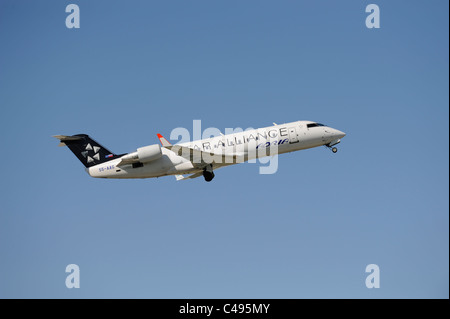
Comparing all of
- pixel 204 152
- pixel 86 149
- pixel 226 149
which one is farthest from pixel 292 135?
pixel 86 149

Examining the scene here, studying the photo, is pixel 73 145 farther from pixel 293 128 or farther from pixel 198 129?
pixel 293 128

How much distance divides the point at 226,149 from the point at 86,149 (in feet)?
33.7

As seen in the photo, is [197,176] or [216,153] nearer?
[216,153]

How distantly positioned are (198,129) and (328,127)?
31.5 feet

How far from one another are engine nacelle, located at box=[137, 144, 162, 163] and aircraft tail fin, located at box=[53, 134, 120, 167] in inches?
98.7

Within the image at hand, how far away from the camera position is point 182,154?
32.2m

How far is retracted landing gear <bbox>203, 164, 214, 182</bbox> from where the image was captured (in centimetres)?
3356

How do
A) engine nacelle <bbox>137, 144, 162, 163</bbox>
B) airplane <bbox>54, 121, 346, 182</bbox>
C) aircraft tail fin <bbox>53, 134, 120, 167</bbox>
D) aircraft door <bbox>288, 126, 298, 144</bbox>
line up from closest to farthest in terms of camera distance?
1. engine nacelle <bbox>137, 144, 162, 163</bbox>
2. airplane <bbox>54, 121, 346, 182</bbox>
3. aircraft door <bbox>288, 126, 298, 144</bbox>
4. aircraft tail fin <bbox>53, 134, 120, 167</bbox>

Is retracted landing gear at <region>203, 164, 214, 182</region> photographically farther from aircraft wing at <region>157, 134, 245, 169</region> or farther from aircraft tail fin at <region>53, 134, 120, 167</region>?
aircraft tail fin at <region>53, 134, 120, 167</region>

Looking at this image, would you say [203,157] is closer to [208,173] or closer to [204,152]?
[204,152]

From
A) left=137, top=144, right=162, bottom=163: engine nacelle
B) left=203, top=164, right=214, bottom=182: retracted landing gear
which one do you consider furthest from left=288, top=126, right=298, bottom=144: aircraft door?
left=137, top=144, right=162, bottom=163: engine nacelle

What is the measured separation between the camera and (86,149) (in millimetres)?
34094
